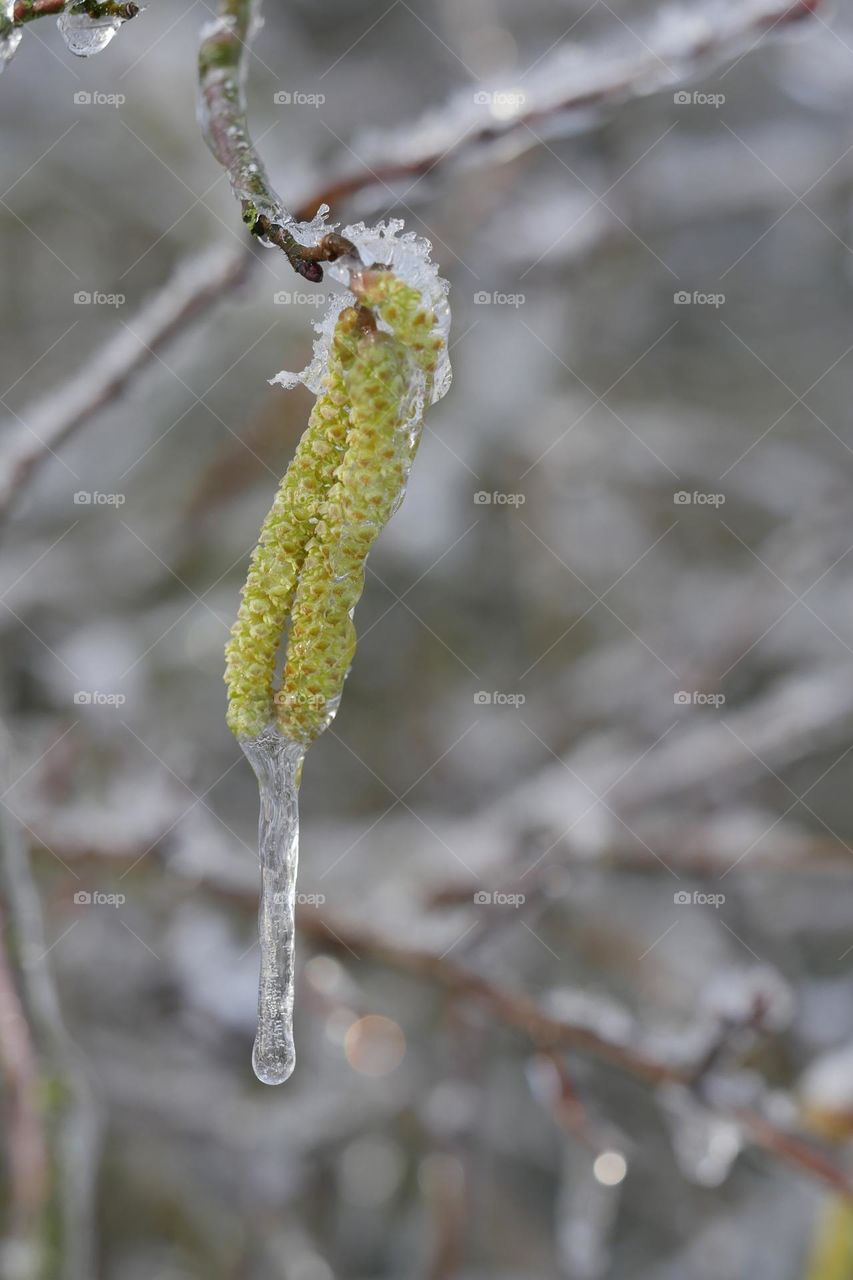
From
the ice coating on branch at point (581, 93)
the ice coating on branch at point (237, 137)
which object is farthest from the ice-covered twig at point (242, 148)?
the ice coating on branch at point (581, 93)

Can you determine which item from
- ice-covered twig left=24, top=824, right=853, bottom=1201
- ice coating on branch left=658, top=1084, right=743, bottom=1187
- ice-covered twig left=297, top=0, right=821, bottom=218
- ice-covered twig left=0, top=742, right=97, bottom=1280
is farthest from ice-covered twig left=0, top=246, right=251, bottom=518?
ice coating on branch left=658, top=1084, right=743, bottom=1187

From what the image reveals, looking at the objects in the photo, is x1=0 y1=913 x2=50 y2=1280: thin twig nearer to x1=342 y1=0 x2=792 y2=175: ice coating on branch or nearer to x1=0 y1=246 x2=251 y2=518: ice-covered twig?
x1=0 y1=246 x2=251 y2=518: ice-covered twig

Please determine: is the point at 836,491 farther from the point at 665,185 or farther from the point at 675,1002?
the point at 675,1002

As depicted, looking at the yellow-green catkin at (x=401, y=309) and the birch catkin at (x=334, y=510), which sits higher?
the yellow-green catkin at (x=401, y=309)

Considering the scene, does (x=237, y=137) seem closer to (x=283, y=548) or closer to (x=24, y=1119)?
(x=283, y=548)

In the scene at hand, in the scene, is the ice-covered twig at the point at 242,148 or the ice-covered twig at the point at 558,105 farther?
the ice-covered twig at the point at 558,105

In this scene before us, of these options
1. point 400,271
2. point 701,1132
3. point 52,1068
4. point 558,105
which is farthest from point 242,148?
point 701,1132

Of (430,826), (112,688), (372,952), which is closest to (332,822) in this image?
(430,826)

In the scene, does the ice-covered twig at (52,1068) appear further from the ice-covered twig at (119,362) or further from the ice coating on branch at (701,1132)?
the ice coating on branch at (701,1132)
